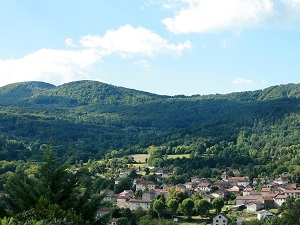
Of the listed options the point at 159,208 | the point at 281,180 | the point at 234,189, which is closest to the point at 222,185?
the point at 234,189

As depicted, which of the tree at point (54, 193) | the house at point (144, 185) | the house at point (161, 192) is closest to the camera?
the tree at point (54, 193)

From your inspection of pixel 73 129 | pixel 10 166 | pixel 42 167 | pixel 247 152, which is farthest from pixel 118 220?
pixel 73 129

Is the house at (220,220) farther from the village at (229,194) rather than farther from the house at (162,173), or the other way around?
the house at (162,173)

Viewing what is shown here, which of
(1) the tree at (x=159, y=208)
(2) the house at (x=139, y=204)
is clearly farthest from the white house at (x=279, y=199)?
(1) the tree at (x=159, y=208)

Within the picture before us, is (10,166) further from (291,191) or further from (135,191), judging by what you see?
(291,191)

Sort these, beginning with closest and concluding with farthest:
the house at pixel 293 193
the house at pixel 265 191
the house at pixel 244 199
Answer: the house at pixel 244 199
the house at pixel 293 193
the house at pixel 265 191

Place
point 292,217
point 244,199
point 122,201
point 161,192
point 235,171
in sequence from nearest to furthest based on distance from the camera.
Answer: point 292,217
point 122,201
point 244,199
point 161,192
point 235,171

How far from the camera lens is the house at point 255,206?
201 ft

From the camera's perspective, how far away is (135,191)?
73.8 m

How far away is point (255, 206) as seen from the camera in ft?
202

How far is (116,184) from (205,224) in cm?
2757

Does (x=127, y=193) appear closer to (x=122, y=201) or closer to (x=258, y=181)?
(x=122, y=201)

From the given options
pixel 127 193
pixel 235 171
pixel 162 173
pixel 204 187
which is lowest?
pixel 127 193

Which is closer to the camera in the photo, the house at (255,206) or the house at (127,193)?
the house at (255,206)
